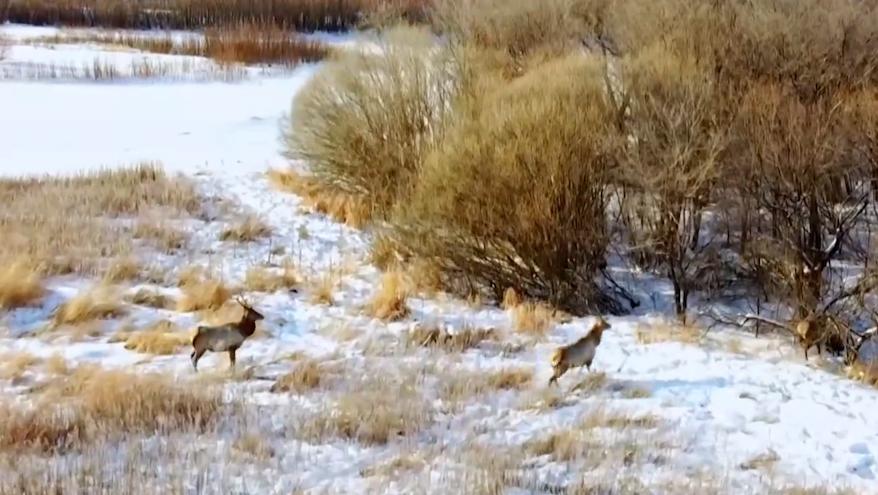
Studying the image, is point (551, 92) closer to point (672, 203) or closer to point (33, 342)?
point (672, 203)

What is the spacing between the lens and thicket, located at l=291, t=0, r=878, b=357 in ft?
29.4

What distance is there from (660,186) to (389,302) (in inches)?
104

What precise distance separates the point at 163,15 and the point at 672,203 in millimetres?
29657

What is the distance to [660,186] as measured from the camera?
9219 millimetres

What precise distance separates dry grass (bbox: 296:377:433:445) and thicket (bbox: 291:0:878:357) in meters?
3.29

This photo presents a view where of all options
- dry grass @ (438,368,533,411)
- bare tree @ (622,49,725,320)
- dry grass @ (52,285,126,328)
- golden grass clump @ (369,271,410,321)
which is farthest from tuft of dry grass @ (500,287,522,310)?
dry grass @ (52,285,126,328)

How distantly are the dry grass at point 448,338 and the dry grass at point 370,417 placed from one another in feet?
3.84

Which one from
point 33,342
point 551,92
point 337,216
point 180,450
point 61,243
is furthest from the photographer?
point 337,216

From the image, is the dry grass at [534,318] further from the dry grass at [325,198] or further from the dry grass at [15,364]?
the dry grass at [15,364]

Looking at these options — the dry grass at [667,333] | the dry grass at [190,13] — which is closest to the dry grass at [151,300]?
the dry grass at [667,333]

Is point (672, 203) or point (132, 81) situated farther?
point (132, 81)

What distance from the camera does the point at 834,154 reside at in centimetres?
872

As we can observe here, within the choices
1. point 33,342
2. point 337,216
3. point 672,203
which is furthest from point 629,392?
point 337,216

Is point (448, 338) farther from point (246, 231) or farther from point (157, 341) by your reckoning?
point (246, 231)
